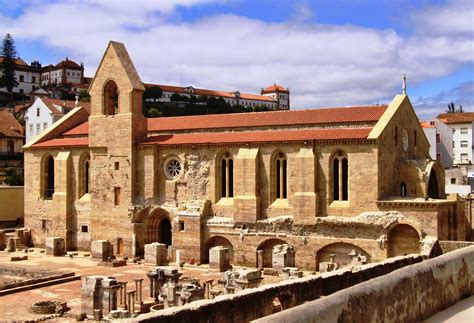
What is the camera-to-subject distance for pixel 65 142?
46031 millimetres

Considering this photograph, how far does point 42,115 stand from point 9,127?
14.4 feet

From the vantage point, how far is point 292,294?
17328 mm

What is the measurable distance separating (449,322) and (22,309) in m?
17.9

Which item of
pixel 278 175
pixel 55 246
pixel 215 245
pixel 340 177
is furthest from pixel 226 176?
pixel 55 246

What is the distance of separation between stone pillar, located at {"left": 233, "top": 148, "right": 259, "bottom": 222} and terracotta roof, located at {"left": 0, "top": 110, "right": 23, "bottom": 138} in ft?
155

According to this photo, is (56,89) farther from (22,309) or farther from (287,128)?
(22,309)

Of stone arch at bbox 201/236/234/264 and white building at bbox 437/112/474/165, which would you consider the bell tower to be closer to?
stone arch at bbox 201/236/234/264

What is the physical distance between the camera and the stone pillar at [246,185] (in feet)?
119

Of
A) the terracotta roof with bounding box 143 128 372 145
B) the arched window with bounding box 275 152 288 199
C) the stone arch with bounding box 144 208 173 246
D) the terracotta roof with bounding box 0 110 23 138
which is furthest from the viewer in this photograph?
the terracotta roof with bounding box 0 110 23 138

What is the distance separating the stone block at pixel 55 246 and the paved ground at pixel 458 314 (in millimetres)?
30593

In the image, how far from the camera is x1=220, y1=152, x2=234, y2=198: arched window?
125 feet

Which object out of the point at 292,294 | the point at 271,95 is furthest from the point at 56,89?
the point at 292,294

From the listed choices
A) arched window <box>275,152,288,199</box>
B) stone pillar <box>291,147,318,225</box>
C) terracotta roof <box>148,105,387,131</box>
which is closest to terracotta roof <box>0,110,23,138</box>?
terracotta roof <box>148,105,387,131</box>

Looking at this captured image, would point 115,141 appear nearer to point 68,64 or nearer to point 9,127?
point 9,127
